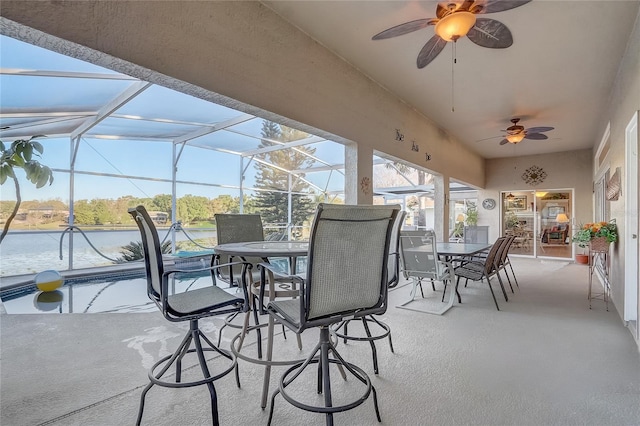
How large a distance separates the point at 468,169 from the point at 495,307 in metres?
5.45

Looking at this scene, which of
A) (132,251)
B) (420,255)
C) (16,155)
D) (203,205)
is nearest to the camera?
(420,255)

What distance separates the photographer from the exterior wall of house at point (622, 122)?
9.69 ft

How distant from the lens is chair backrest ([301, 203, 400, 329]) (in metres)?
1.54

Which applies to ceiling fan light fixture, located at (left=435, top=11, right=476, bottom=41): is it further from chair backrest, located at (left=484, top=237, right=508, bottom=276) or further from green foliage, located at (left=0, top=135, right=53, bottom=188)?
green foliage, located at (left=0, top=135, right=53, bottom=188)

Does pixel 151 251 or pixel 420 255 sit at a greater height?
pixel 151 251

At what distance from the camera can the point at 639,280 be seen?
2711 millimetres

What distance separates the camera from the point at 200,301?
1.89 m

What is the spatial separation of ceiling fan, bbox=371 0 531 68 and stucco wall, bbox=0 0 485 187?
0.97m

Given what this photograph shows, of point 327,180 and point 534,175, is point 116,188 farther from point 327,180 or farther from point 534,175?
point 534,175

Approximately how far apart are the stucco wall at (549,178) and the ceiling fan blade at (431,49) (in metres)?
7.78

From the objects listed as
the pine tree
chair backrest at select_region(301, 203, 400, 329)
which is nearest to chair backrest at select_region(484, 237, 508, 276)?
chair backrest at select_region(301, 203, 400, 329)

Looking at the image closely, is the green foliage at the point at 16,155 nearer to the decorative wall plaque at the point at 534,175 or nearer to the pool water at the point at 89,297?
the pool water at the point at 89,297

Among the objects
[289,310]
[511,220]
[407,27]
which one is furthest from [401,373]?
[511,220]

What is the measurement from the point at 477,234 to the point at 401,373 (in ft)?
21.3
